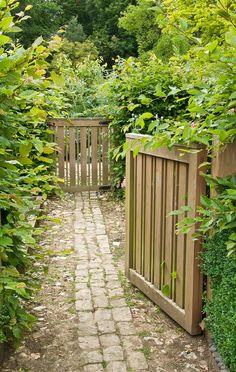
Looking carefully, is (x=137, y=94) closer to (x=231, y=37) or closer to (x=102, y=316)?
(x=102, y=316)

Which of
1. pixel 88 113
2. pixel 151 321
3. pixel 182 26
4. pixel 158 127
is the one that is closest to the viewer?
pixel 182 26

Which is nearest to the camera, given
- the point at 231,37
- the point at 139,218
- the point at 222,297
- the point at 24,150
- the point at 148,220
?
the point at 231,37

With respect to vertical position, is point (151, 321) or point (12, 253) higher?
point (12, 253)

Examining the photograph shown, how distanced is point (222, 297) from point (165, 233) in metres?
0.92

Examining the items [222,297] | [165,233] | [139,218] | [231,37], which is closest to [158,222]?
[165,233]

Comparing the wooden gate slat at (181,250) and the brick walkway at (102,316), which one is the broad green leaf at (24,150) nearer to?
A: the wooden gate slat at (181,250)

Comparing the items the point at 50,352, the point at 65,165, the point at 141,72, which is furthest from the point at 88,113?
the point at 50,352

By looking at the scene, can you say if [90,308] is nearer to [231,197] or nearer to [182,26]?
[231,197]

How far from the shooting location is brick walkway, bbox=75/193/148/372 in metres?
2.53

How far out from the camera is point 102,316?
308cm

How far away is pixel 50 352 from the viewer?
263cm

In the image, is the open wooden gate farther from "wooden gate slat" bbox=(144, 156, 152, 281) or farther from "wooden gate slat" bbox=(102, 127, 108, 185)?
"wooden gate slat" bbox=(144, 156, 152, 281)

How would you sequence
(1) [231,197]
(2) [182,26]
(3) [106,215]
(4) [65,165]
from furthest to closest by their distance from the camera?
(4) [65,165]
(3) [106,215]
(2) [182,26]
(1) [231,197]

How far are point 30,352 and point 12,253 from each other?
1.91 feet
